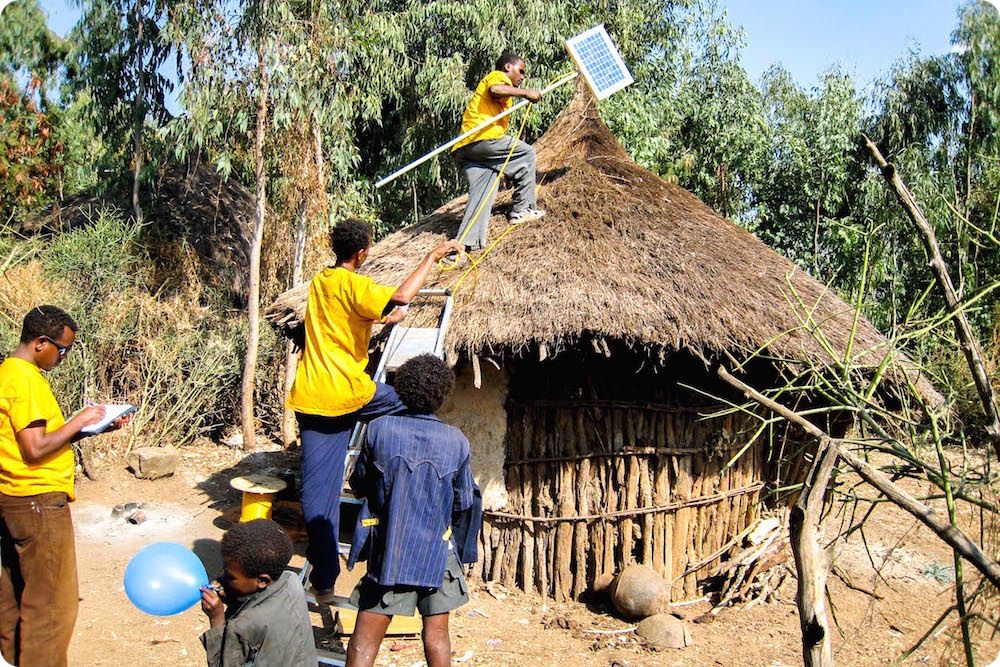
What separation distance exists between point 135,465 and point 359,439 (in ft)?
14.3

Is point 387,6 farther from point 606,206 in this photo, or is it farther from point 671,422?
point 671,422

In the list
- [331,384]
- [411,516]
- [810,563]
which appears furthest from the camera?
[331,384]

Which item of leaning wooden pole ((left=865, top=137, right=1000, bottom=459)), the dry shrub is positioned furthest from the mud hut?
the dry shrub

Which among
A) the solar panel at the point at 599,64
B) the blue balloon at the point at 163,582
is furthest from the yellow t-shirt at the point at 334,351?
the solar panel at the point at 599,64

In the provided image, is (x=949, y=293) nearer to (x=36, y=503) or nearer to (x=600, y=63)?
(x=36, y=503)

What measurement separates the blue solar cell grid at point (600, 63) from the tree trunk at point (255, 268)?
402 centimetres

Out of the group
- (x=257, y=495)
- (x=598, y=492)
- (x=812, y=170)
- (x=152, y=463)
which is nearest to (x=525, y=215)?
(x=598, y=492)

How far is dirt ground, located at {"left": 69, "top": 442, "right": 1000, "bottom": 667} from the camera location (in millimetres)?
5047

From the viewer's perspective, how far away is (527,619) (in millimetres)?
5820

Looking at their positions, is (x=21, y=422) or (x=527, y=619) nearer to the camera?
(x=21, y=422)

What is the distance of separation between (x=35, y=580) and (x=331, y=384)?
1501 millimetres

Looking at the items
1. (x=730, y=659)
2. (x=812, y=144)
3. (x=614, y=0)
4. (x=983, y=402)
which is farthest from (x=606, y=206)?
(x=812, y=144)

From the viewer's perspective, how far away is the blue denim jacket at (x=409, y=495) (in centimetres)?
330

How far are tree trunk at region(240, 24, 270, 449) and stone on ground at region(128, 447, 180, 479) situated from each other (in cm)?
123
